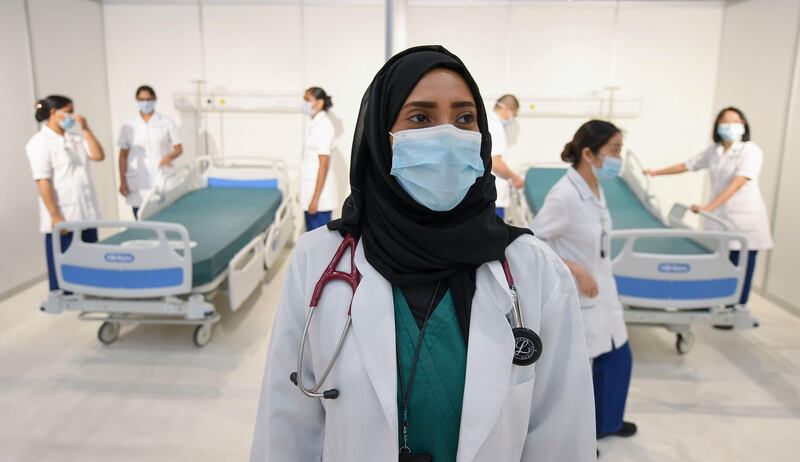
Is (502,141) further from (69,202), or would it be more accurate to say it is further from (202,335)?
(69,202)

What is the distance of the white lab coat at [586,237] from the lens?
8.25 ft

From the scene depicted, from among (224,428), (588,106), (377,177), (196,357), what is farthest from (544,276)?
(588,106)

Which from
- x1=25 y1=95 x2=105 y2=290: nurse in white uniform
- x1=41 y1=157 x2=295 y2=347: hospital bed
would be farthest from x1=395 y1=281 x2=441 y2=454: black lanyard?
x1=25 y1=95 x2=105 y2=290: nurse in white uniform

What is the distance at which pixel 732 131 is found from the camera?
429cm

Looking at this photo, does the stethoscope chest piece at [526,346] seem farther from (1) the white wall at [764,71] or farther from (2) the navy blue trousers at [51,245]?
(1) the white wall at [764,71]

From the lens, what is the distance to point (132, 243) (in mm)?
3885

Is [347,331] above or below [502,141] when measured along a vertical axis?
below

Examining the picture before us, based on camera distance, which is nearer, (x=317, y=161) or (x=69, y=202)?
(x=69, y=202)

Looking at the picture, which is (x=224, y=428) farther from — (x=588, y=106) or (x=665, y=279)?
(x=588, y=106)

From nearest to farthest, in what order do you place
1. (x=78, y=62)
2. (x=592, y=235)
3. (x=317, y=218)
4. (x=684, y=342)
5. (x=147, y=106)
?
(x=592, y=235)
(x=684, y=342)
(x=317, y=218)
(x=147, y=106)
(x=78, y=62)

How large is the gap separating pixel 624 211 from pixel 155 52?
4977mm

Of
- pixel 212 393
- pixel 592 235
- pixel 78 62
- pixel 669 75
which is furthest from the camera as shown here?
pixel 669 75

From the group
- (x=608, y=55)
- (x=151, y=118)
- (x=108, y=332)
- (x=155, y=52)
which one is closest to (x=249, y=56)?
(x=155, y=52)

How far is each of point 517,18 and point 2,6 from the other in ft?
14.9
